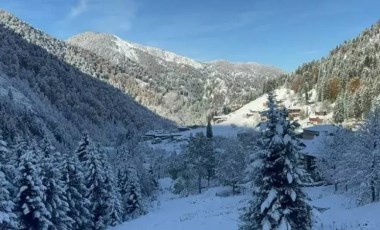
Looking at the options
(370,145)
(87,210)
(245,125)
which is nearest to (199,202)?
(87,210)

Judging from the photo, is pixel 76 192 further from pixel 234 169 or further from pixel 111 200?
pixel 234 169

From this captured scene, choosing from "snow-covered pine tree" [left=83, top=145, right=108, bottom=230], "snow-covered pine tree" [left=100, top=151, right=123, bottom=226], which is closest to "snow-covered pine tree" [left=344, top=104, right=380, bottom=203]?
"snow-covered pine tree" [left=100, top=151, right=123, bottom=226]

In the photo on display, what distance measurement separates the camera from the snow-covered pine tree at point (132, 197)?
54062mm

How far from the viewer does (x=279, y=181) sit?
17.1 metres

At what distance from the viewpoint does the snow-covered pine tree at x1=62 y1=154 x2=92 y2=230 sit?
135ft

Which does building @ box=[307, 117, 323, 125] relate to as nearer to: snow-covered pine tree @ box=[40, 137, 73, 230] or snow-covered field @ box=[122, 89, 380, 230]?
snow-covered field @ box=[122, 89, 380, 230]

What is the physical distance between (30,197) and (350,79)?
13367 centimetres

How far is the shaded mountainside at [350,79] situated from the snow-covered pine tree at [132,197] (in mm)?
57818

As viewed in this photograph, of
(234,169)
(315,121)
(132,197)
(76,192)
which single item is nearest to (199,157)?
(234,169)

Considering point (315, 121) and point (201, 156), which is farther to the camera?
point (315, 121)

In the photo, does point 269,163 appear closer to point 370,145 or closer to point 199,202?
point 370,145

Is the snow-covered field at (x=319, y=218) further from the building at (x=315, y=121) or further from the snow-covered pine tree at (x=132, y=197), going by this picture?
the building at (x=315, y=121)

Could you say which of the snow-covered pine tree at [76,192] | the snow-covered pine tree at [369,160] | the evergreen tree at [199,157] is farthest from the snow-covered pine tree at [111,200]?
the evergreen tree at [199,157]

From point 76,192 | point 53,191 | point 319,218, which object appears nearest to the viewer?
point 319,218
